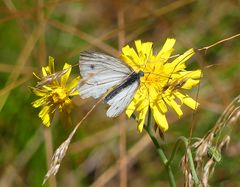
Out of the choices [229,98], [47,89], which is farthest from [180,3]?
[47,89]

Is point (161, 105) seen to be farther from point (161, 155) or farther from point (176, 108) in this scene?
point (161, 155)

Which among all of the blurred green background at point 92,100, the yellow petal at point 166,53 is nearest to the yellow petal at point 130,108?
the yellow petal at point 166,53

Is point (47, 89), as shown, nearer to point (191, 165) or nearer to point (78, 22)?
point (191, 165)

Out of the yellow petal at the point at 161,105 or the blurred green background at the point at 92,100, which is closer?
the yellow petal at the point at 161,105

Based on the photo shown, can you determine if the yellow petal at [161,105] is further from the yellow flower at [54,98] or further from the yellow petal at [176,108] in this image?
the yellow flower at [54,98]

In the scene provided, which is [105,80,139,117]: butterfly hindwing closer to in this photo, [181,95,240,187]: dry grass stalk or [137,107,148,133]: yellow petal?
[137,107,148,133]: yellow petal

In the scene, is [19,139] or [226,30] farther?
[226,30]
